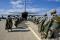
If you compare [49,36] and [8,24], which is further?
[8,24]

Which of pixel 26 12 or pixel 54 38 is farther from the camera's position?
pixel 26 12

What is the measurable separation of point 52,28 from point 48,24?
1.67ft

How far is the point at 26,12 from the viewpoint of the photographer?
9081cm

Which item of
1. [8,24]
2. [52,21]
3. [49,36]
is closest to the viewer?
[49,36]

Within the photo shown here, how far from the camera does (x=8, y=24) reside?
87.0ft

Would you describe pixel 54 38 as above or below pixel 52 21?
below

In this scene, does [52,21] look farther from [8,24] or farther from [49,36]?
[8,24]

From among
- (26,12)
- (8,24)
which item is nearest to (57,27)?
(8,24)

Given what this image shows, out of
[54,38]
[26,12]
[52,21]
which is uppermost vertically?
[52,21]

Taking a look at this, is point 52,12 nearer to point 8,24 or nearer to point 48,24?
point 48,24

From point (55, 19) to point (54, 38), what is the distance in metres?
0.91

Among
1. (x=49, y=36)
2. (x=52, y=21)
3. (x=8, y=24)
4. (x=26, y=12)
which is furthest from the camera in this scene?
(x=26, y=12)

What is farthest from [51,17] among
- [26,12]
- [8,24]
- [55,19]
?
[26,12]

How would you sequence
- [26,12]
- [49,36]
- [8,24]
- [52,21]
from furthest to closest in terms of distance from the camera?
[26,12] → [8,24] → [52,21] → [49,36]
